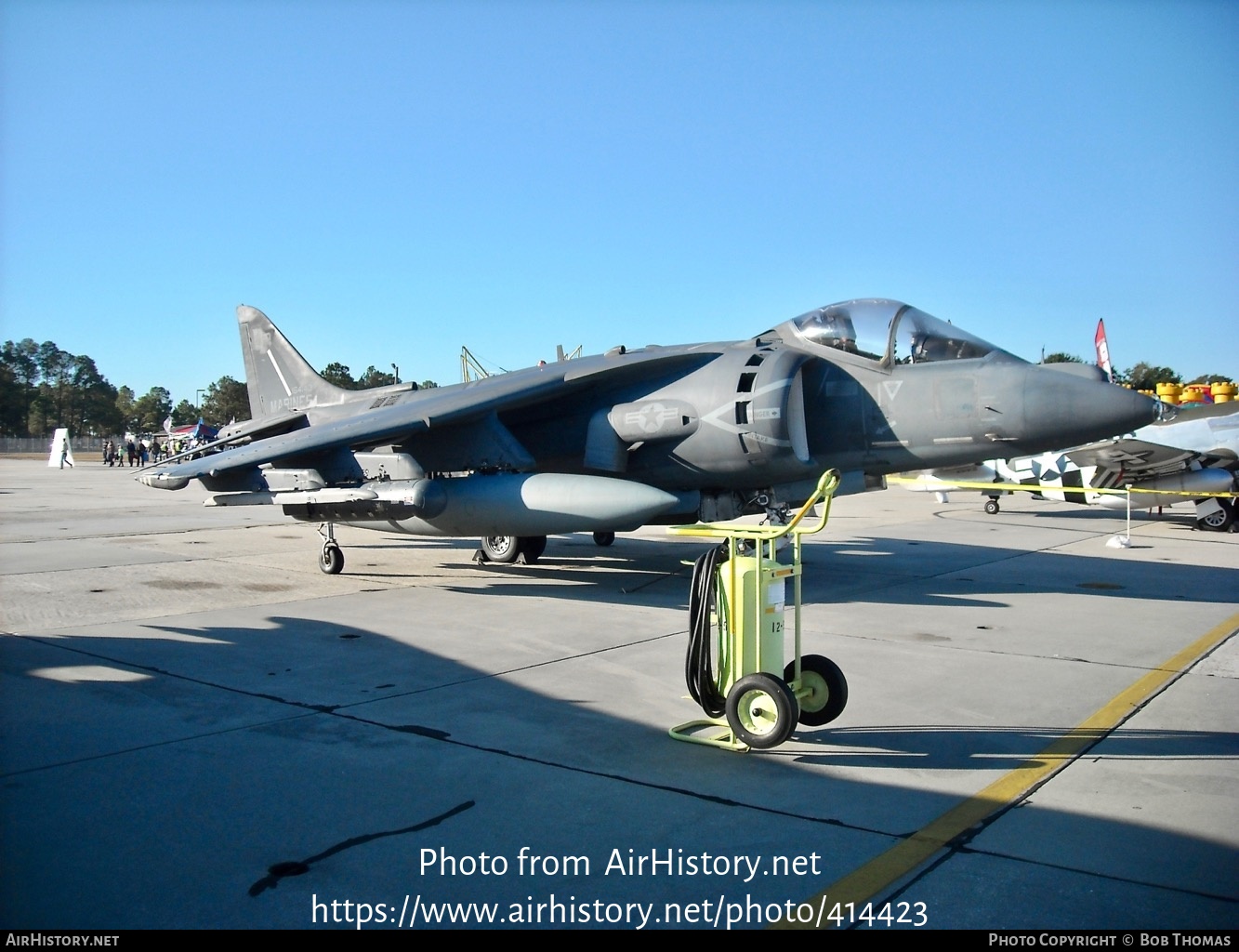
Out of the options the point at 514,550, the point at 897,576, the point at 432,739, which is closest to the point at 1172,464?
the point at 897,576

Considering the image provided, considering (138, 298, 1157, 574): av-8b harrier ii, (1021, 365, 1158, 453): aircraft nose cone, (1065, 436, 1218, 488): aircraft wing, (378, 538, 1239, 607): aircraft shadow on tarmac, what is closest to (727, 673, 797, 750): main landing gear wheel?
(138, 298, 1157, 574): av-8b harrier ii

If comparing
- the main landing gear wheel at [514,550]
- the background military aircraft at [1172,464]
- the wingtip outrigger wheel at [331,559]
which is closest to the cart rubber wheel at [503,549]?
the main landing gear wheel at [514,550]

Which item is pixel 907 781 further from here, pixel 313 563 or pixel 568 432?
pixel 313 563

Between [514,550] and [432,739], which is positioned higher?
[514,550]

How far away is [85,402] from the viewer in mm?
108125

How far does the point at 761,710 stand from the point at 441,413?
629cm

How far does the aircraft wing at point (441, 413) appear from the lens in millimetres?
10281

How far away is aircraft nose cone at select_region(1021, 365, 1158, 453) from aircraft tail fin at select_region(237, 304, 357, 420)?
33.7 ft

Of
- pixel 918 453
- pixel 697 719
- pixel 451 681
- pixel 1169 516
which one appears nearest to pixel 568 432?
pixel 918 453

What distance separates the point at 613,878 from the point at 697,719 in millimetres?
2078

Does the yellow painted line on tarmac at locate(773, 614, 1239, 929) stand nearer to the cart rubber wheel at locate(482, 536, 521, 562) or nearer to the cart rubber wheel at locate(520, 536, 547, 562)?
the cart rubber wheel at locate(520, 536, 547, 562)

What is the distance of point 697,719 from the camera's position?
5.51 m

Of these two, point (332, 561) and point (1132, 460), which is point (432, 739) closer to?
point (332, 561)

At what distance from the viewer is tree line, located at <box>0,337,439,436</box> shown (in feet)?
309
